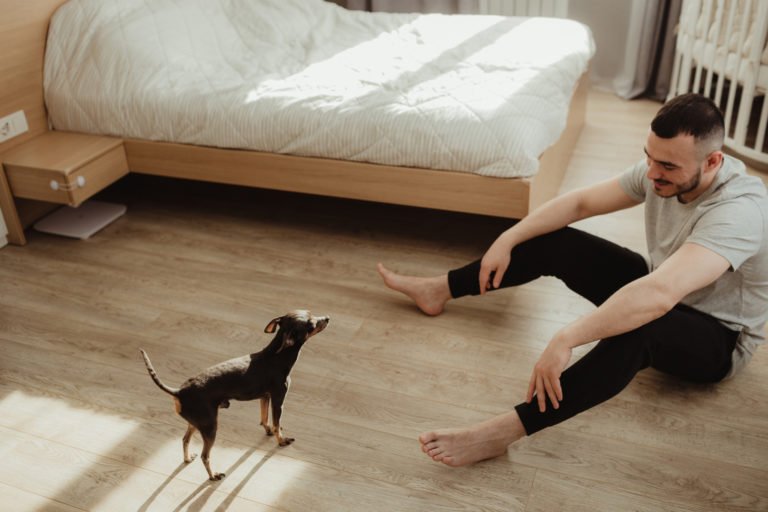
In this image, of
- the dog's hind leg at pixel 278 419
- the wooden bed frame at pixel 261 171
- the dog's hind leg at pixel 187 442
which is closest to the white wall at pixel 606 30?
the wooden bed frame at pixel 261 171

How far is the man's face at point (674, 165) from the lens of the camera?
4.56ft

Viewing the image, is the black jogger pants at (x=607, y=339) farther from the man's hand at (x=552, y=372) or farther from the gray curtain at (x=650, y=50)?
the gray curtain at (x=650, y=50)

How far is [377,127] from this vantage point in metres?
2.29

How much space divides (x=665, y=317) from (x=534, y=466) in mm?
431

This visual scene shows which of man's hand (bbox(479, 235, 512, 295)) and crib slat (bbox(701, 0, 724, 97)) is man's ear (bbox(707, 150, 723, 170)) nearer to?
man's hand (bbox(479, 235, 512, 295))

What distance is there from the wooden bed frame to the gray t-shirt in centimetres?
56

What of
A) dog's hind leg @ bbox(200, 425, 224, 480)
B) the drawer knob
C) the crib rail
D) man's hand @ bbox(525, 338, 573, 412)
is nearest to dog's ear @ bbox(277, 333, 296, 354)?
dog's hind leg @ bbox(200, 425, 224, 480)

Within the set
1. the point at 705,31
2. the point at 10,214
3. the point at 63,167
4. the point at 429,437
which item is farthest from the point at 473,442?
the point at 705,31

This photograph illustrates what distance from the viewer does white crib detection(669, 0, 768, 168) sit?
9.59 feet

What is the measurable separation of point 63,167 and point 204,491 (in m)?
1.37

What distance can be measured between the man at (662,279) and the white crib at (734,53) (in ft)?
5.33

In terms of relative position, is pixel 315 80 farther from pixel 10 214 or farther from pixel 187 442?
pixel 187 442

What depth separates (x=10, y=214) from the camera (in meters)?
2.51

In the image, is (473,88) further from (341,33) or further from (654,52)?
(654,52)
